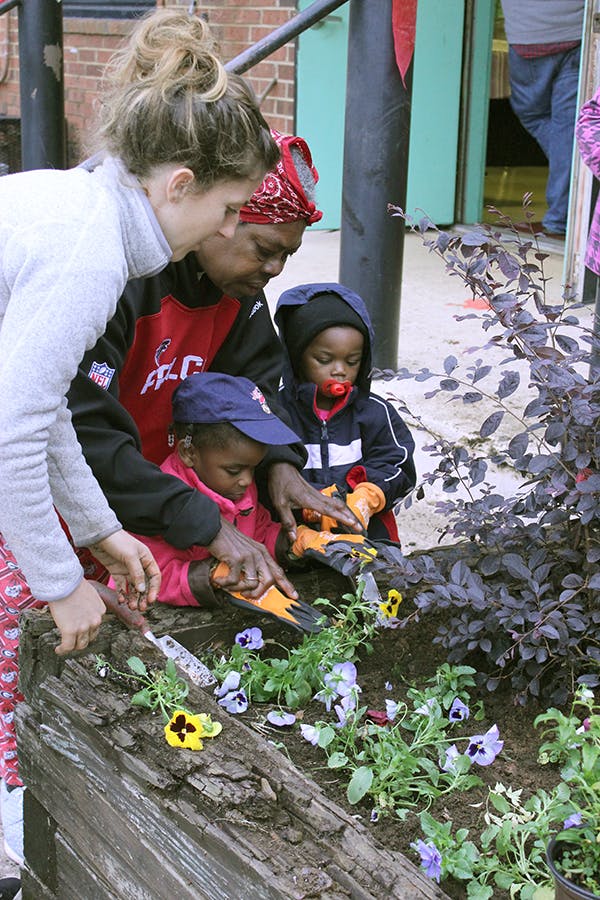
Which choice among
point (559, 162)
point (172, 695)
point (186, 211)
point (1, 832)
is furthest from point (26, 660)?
point (559, 162)

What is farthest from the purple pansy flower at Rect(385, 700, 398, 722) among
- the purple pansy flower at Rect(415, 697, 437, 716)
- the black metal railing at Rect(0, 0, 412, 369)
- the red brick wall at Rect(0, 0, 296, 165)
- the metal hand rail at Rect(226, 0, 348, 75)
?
the red brick wall at Rect(0, 0, 296, 165)

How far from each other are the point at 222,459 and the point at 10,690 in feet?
2.21

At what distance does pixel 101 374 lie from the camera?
7.64 feet

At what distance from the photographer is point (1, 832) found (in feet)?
8.60

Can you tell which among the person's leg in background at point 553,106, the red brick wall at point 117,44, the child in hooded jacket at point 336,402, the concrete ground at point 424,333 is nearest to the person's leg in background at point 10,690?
the concrete ground at point 424,333

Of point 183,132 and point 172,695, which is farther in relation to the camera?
point 172,695

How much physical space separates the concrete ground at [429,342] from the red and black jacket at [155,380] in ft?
1.87

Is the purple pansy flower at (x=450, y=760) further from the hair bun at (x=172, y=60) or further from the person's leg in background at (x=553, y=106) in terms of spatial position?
the person's leg in background at (x=553, y=106)

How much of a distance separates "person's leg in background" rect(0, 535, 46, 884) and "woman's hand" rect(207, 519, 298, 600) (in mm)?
368

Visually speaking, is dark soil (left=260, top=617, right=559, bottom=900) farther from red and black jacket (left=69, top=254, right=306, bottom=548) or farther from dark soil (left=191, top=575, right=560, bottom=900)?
red and black jacket (left=69, top=254, right=306, bottom=548)

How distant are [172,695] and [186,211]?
2.58ft

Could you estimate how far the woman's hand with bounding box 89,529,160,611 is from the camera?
6.35ft

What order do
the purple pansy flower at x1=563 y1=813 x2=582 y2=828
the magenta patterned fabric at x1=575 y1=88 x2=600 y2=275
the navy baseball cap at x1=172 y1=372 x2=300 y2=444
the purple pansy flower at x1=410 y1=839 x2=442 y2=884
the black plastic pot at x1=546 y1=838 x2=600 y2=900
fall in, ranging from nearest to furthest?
the black plastic pot at x1=546 y1=838 x2=600 y2=900 → the purple pansy flower at x1=563 y1=813 x2=582 y2=828 → the purple pansy flower at x1=410 y1=839 x2=442 y2=884 → the navy baseball cap at x1=172 y1=372 x2=300 y2=444 → the magenta patterned fabric at x1=575 y1=88 x2=600 y2=275

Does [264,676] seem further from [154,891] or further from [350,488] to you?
[350,488]
